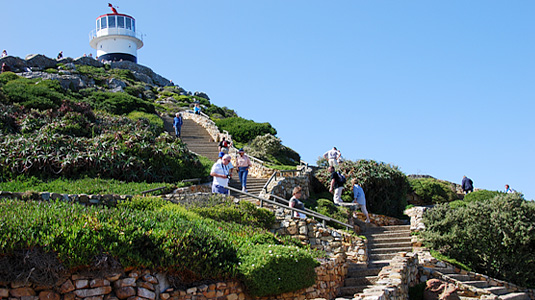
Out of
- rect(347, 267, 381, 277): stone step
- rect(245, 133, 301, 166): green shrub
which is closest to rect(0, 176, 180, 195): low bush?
rect(347, 267, 381, 277): stone step

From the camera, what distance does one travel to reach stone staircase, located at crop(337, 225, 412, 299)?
39.5 ft

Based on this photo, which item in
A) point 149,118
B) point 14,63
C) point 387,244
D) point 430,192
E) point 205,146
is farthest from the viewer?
point 14,63

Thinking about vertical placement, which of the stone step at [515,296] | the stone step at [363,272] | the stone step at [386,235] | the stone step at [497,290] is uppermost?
the stone step at [386,235]

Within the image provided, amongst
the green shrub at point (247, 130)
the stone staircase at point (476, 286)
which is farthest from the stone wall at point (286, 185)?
the green shrub at point (247, 130)

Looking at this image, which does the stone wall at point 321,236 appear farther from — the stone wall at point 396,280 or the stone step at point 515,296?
the stone step at point 515,296

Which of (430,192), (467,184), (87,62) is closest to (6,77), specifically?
(87,62)

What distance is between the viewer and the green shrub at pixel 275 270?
952 cm

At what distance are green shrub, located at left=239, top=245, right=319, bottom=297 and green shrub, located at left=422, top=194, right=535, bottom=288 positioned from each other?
A: 20.6ft

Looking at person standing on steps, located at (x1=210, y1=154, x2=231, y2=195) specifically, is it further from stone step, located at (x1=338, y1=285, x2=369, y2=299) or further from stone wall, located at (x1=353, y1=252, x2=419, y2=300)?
stone wall, located at (x1=353, y1=252, x2=419, y2=300)

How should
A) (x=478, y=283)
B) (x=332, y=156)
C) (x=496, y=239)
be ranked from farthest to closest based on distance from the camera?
(x=332, y=156)
(x=496, y=239)
(x=478, y=283)

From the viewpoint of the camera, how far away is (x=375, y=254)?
14492mm

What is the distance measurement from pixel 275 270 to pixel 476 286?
22.4 ft

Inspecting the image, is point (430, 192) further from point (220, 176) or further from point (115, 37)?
point (115, 37)

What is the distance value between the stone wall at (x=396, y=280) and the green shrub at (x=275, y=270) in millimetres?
1178
